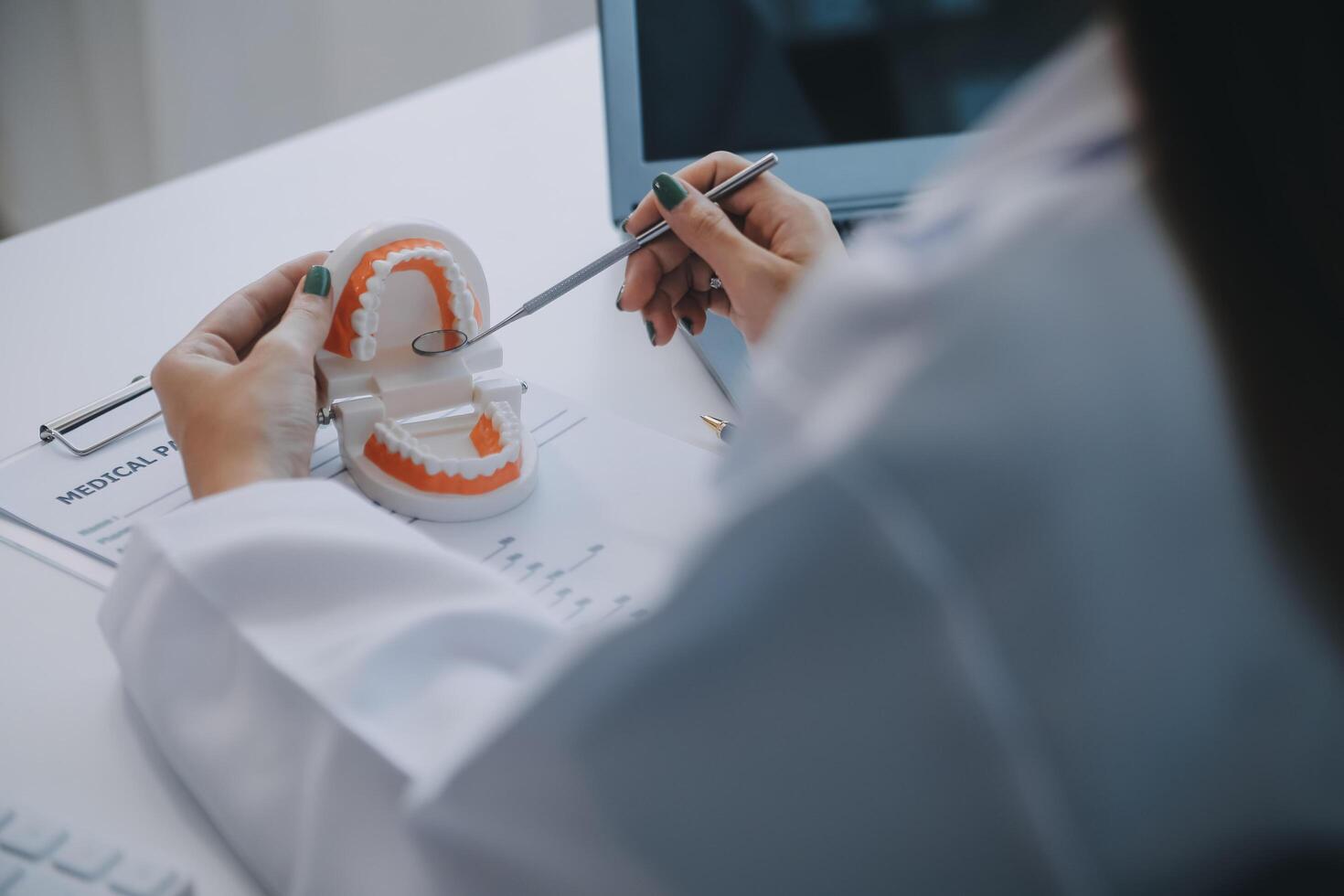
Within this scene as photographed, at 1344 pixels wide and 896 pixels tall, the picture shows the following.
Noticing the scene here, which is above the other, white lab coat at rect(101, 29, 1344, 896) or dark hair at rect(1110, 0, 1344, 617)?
dark hair at rect(1110, 0, 1344, 617)

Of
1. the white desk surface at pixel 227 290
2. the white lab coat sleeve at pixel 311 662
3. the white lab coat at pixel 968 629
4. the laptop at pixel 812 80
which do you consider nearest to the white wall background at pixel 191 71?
the white desk surface at pixel 227 290

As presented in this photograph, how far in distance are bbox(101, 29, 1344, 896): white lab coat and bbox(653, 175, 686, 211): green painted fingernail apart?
48 cm

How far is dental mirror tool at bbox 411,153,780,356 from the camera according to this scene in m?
0.73

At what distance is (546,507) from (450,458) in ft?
0.21

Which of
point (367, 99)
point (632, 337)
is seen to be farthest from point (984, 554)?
point (367, 99)

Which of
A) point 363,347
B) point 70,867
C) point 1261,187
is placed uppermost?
point 1261,187

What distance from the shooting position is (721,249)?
77 centimetres

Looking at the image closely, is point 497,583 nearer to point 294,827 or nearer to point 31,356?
point 294,827

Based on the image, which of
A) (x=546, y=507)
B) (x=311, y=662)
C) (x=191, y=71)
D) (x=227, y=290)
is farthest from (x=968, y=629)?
(x=191, y=71)

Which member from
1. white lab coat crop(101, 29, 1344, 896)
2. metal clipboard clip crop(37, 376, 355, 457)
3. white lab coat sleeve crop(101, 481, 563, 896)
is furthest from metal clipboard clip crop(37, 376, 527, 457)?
white lab coat crop(101, 29, 1344, 896)

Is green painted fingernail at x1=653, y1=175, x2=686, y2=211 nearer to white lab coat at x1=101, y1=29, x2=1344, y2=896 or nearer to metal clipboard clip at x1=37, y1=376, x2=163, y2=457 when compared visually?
metal clipboard clip at x1=37, y1=376, x2=163, y2=457

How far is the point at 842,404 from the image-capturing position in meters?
0.26

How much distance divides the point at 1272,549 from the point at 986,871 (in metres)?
0.11

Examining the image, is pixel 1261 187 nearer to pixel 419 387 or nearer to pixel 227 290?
pixel 419 387
